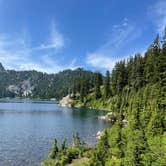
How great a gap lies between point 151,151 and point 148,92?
31927mm

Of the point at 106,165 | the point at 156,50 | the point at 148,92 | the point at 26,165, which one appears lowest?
the point at 26,165

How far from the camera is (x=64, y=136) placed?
45.6m

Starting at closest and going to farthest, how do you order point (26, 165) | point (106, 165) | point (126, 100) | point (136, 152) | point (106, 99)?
point (136, 152)
point (106, 165)
point (26, 165)
point (126, 100)
point (106, 99)

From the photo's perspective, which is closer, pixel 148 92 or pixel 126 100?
pixel 148 92

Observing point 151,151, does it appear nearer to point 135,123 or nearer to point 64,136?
point 135,123

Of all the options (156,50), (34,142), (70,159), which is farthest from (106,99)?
(70,159)

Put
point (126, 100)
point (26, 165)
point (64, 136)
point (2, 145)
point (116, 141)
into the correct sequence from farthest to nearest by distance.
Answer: point (126, 100) → point (64, 136) → point (2, 145) → point (26, 165) → point (116, 141)

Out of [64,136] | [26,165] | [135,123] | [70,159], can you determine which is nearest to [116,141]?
[135,123]

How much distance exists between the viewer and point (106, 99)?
122m

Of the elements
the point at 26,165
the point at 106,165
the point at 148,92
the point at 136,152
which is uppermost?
the point at 148,92

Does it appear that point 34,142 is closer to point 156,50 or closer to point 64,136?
point 64,136

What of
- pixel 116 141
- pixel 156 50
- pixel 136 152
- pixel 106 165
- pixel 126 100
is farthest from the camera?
pixel 126 100

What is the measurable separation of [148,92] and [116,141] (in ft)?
86.4

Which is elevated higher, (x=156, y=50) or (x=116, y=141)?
(x=156, y=50)
